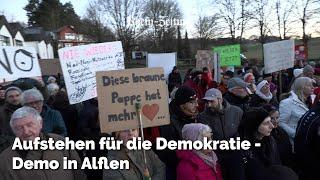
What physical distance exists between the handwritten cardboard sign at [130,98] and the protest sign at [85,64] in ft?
6.70

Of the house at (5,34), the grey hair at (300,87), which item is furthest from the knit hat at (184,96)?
the house at (5,34)

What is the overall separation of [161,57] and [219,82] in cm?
385

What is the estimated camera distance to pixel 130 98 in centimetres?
392

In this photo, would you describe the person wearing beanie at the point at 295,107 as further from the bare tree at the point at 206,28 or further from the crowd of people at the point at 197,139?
the bare tree at the point at 206,28

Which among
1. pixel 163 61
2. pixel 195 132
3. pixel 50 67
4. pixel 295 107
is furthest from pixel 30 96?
pixel 50 67

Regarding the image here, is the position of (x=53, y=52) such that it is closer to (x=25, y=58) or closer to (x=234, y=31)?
(x=234, y=31)

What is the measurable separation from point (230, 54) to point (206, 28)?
1218 inches

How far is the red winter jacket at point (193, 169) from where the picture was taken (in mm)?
3713

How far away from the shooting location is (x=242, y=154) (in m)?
3.78

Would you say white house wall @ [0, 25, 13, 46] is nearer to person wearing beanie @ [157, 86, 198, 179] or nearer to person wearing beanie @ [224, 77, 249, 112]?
person wearing beanie @ [224, 77, 249, 112]

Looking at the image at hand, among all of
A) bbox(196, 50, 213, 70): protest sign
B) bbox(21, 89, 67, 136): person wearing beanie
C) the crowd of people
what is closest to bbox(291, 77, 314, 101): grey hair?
the crowd of people

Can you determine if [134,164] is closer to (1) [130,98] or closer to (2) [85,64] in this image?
(1) [130,98]

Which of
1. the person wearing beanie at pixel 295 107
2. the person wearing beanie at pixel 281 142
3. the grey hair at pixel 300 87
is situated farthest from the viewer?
the grey hair at pixel 300 87

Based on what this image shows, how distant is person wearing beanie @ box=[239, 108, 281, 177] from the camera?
382cm
